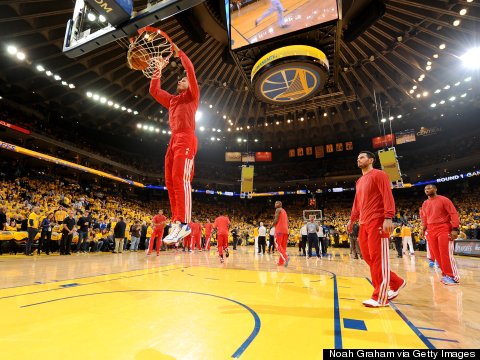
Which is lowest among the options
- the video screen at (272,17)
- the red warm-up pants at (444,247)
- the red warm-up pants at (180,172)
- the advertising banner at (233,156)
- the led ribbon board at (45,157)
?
the red warm-up pants at (444,247)

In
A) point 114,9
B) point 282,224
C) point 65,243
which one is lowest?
point 65,243

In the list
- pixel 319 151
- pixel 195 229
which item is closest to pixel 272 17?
pixel 195 229

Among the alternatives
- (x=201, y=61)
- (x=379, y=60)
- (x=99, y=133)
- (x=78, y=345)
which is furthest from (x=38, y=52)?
(x=379, y=60)


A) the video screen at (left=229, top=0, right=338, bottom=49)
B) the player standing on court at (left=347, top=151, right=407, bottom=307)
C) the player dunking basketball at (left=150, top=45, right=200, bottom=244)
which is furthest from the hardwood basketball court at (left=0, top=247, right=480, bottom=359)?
the video screen at (left=229, top=0, right=338, bottom=49)

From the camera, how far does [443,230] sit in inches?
207

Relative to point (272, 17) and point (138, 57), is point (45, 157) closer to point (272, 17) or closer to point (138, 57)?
point (272, 17)

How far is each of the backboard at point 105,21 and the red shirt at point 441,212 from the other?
19.1 ft

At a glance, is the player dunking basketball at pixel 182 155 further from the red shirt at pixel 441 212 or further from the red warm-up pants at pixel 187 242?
the red warm-up pants at pixel 187 242

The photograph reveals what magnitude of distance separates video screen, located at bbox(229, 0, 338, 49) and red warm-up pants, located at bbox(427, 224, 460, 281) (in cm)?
A: 819

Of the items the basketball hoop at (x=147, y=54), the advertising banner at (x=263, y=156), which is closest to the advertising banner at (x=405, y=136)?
the advertising banner at (x=263, y=156)

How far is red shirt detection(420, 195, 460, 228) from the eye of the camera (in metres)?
5.14

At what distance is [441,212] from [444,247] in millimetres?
713

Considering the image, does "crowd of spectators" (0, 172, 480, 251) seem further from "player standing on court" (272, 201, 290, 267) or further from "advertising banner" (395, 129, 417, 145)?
"advertising banner" (395, 129, 417, 145)

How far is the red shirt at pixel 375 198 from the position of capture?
329 cm
